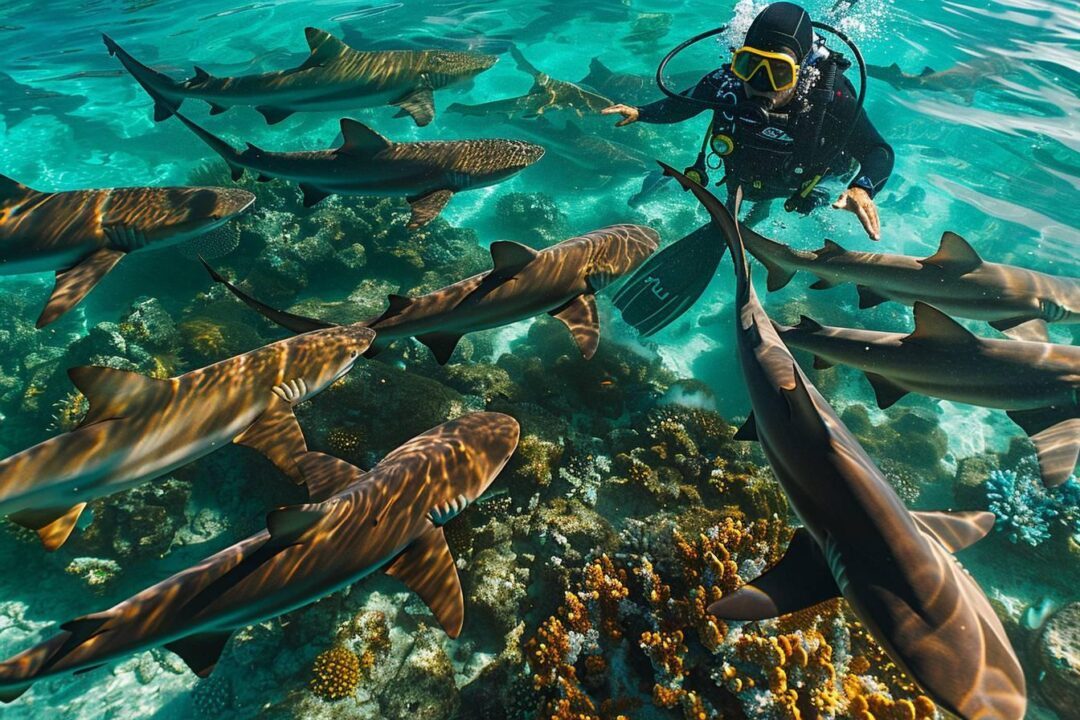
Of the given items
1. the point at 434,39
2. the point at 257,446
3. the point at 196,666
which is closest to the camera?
the point at 196,666

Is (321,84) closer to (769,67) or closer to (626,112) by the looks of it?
(626,112)

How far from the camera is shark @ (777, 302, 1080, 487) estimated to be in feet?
14.7

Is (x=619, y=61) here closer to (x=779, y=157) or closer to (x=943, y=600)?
(x=779, y=157)

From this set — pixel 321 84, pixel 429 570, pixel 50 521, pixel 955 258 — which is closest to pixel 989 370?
pixel 955 258

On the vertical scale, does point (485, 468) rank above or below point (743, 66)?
below

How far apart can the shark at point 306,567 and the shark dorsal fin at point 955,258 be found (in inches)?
216

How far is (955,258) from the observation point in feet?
18.0

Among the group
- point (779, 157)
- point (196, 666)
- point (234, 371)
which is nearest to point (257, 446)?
point (234, 371)

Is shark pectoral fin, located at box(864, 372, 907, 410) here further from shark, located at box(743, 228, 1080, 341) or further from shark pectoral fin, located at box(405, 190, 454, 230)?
shark pectoral fin, located at box(405, 190, 454, 230)

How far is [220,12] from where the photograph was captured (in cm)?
2575

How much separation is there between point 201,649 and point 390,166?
547 centimetres

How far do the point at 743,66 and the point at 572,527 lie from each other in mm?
5548

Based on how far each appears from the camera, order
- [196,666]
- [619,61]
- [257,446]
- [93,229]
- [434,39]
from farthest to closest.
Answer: [619,61]
[434,39]
[93,229]
[257,446]
[196,666]

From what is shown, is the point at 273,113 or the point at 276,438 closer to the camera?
the point at 276,438
